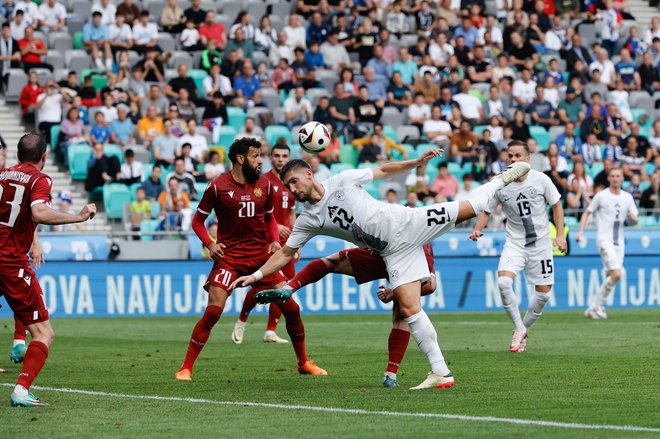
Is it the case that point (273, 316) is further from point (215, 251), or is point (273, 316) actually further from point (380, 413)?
point (380, 413)

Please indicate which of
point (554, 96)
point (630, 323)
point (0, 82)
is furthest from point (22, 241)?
point (554, 96)

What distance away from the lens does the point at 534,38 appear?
34781 millimetres

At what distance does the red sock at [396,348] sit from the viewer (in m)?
11.4

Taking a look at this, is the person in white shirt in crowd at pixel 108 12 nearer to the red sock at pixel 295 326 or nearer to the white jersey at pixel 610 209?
the white jersey at pixel 610 209

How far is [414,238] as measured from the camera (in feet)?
36.0

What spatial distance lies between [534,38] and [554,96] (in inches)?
105

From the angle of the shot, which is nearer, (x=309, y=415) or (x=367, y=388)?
(x=309, y=415)

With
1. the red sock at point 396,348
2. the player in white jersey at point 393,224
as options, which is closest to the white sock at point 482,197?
the player in white jersey at point 393,224

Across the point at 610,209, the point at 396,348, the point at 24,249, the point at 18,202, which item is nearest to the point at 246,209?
the point at 396,348

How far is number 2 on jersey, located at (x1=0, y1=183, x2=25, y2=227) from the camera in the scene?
1013 centimetres

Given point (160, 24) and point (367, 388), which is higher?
point (160, 24)

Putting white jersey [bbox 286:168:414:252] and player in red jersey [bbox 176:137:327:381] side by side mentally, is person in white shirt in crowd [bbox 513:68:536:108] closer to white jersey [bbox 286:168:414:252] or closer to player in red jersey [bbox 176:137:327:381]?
player in red jersey [bbox 176:137:327:381]

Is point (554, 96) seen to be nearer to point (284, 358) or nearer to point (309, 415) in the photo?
point (284, 358)

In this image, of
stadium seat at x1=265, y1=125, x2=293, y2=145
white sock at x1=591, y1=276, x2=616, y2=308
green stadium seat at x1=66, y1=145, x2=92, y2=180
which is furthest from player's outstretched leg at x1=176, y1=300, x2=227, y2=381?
stadium seat at x1=265, y1=125, x2=293, y2=145
